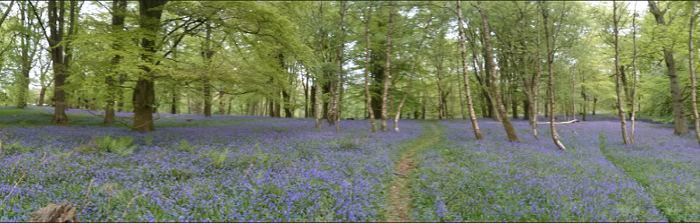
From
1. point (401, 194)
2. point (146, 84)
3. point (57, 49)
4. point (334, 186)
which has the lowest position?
point (401, 194)

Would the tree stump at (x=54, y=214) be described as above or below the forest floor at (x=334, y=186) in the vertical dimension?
above

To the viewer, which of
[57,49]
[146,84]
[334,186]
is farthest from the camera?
[57,49]

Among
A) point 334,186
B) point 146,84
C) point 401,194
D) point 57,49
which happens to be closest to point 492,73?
point 401,194

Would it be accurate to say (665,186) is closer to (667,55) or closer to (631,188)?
(631,188)

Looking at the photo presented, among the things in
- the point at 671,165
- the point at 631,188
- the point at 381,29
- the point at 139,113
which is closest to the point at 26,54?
the point at 139,113

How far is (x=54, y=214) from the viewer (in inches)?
168

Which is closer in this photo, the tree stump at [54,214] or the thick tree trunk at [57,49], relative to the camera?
the tree stump at [54,214]

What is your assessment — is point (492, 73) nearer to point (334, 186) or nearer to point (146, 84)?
point (334, 186)

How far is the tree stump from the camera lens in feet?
13.6

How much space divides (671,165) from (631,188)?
5407 mm

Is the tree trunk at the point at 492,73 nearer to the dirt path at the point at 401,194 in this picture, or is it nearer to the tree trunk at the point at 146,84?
the dirt path at the point at 401,194

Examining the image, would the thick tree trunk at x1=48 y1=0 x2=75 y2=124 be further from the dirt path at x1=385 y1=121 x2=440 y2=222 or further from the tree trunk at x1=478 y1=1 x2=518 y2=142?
the tree trunk at x1=478 y1=1 x2=518 y2=142

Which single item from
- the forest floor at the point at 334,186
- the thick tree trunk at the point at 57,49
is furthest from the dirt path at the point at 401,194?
the thick tree trunk at the point at 57,49

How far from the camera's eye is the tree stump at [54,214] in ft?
Result: 13.6
